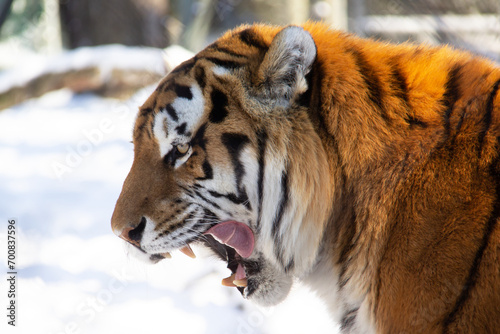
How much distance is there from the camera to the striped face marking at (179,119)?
107 cm

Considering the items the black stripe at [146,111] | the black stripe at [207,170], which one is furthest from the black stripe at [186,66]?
the black stripe at [207,170]

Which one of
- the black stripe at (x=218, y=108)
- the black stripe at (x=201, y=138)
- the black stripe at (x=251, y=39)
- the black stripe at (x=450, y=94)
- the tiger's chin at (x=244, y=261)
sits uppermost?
the black stripe at (x=450, y=94)

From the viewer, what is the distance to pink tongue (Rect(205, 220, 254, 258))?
44.2 inches

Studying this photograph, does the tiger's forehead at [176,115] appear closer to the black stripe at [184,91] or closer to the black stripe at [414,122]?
the black stripe at [184,91]

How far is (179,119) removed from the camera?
108 centimetres

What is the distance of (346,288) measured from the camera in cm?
102

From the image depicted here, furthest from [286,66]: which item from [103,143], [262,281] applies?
[103,143]

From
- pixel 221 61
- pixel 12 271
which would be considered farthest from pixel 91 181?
pixel 221 61

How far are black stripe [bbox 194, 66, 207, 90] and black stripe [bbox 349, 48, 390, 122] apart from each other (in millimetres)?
335

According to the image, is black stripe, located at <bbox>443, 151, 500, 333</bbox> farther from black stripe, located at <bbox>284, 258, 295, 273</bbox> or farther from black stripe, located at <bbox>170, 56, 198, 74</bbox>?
black stripe, located at <bbox>170, 56, 198, 74</bbox>

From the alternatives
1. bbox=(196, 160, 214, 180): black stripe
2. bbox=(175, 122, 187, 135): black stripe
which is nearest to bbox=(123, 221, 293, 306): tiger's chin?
bbox=(196, 160, 214, 180): black stripe

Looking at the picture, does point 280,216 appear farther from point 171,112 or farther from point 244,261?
→ point 171,112

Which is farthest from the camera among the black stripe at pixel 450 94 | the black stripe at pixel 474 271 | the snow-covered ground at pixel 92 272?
the snow-covered ground at pixel 92 272

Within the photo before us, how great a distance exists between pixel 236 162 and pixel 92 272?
1.21 m
